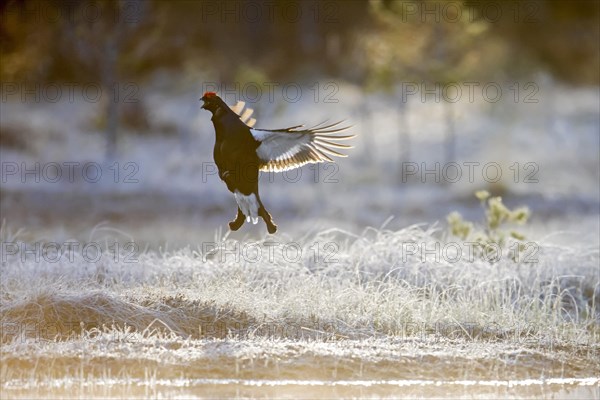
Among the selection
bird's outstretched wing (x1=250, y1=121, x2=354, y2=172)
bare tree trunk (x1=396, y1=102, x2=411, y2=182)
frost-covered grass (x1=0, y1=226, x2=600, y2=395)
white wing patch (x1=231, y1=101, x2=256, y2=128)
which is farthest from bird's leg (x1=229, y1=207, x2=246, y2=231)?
bare tree trunk (x1=396, y1=102, x2=411, y2=182)

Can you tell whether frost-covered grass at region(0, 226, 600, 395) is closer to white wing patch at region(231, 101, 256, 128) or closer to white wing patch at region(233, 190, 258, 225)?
white wing patch at region(233, 190, 258, 225)

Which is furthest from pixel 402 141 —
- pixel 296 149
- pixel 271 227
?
pixel 271 227

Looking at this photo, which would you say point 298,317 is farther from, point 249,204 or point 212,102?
point 212,102

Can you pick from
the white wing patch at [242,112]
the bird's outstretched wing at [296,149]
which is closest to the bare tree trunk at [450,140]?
the white wing patch at [242,112]

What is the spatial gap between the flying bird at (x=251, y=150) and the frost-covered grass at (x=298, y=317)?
1.31m

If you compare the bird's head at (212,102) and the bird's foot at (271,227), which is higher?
the bird's head at (212,102)

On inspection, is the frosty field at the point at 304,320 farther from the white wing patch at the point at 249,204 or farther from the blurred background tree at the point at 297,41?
the blurred background tree at the point at 297,41

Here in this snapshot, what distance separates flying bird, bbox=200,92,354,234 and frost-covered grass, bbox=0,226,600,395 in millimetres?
1307

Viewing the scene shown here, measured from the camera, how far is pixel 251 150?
8445mm

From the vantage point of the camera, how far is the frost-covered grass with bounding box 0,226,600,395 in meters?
8.41

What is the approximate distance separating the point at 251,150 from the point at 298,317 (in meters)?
2.00

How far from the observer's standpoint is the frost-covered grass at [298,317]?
27.6 ft

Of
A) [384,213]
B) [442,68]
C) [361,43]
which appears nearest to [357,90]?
[361,43]

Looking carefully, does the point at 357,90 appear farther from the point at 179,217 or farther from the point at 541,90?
the point at 179,217
